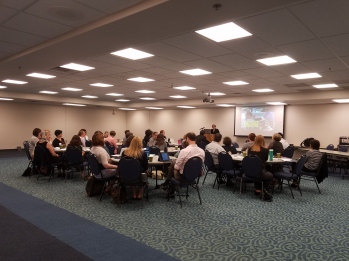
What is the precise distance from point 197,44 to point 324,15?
204 cm

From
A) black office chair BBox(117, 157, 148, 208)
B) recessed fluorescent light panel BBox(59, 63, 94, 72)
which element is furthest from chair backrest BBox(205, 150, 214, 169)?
recessed fluorescent light panel BBox(59, 63, 94, 72)

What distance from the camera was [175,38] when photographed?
4.48 meters

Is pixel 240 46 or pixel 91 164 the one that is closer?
pixel 240 46

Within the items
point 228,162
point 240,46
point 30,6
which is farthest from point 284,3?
point 228,162

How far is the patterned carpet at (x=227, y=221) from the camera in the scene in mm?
3385

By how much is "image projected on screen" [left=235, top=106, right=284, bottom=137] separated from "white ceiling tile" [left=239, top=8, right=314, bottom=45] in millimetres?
8958

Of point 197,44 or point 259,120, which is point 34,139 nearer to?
point 197,44

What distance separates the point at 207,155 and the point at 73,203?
3327mm

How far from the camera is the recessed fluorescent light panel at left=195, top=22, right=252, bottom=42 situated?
4016 millimetres

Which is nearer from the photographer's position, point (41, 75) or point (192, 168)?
point (192, 168)

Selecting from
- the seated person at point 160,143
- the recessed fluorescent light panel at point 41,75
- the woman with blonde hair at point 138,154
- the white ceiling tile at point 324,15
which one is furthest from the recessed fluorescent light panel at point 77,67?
the white ceiling tile at point 324,15

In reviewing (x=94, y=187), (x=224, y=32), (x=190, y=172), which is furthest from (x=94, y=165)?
(x=224, y=32)

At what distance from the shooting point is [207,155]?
6840 millimetres

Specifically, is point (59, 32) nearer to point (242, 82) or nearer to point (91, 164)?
point (91, 164)
